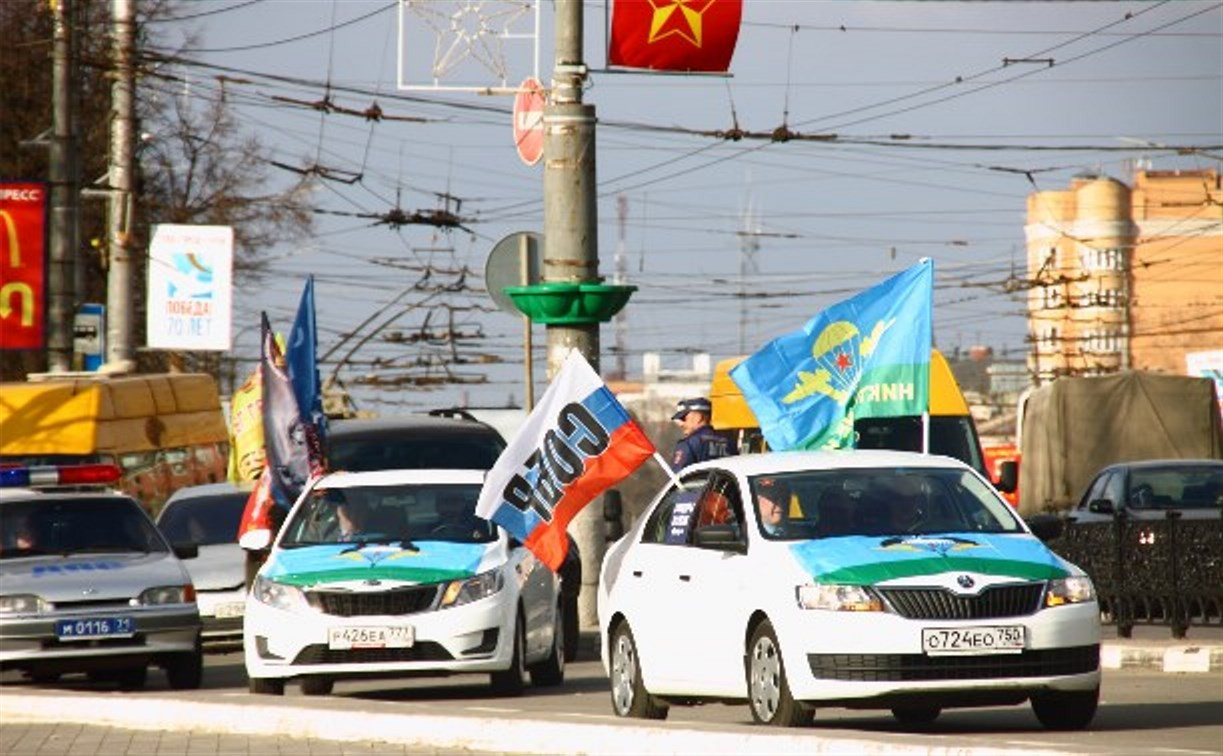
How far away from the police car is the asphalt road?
87cm

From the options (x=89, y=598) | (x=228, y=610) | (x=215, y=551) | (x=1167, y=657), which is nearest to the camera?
(x=1167, y=657)

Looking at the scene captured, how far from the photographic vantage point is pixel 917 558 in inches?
515

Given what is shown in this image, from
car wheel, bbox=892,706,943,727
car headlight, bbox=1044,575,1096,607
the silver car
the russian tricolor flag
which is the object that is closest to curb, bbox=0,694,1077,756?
car headlight, bbox=1044,575,1096,607

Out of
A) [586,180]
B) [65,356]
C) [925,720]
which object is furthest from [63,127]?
[925,720]

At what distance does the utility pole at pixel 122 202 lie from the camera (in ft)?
122

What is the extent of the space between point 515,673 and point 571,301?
5.66 metres

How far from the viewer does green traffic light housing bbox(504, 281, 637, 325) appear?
22672mm

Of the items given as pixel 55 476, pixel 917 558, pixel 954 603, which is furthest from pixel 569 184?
pixel 954 603

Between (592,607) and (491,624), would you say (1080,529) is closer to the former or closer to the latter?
(592,607)

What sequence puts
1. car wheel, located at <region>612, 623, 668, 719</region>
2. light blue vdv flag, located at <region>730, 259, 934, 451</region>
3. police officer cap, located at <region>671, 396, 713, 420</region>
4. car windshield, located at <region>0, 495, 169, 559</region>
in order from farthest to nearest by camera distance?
1. car windshield, located at <region>0, 495, 169, 559</region>
2. police officer cap, located at <region>671, 396, 713, 420</region>
3. light blue vdv flag, located at <region>730, 259, 934, 451</region>
4. car wheel, located at <region>612, 623, 668, 719</region>

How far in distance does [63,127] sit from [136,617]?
49.6 feet

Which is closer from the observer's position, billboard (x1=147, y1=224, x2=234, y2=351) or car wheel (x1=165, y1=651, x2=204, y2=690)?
car wheel (x1=165, y1=651, x2=204, y2=690)

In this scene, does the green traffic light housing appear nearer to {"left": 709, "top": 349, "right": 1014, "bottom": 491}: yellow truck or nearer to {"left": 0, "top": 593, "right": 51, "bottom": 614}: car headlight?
{"left": 0, "top": 593, "right": 51, "bottom": 614}: car headlight

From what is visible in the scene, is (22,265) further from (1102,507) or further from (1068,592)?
(1068,592)
